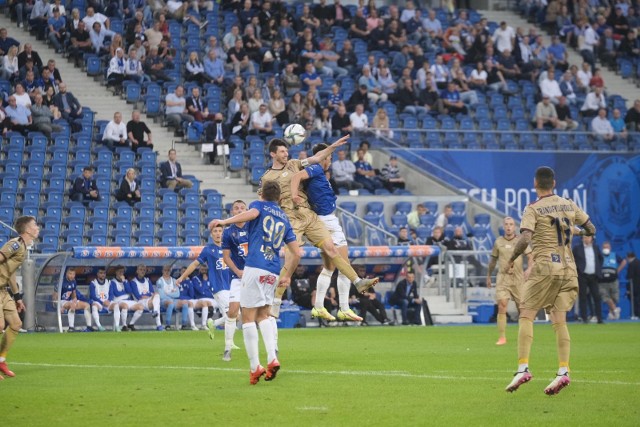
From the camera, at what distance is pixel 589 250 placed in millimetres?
30734

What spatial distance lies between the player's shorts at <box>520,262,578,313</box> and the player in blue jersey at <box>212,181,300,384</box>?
2.74 meters

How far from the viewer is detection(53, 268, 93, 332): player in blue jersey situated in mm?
26875

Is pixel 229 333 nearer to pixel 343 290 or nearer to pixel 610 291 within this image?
pixel 343 290

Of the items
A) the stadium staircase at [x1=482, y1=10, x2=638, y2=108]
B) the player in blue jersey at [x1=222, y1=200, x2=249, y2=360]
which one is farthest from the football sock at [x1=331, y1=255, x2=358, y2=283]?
the stadium staircase at [x1=482, y1=10, x2=638, y2=108]

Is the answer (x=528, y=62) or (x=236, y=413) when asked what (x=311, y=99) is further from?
(x=236, y=413)

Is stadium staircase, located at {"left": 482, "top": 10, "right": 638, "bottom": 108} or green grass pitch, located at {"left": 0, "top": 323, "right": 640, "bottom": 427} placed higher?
stadium staircase, located at {"left": 482, "top": 10, "right": 638, "bottom": 108}

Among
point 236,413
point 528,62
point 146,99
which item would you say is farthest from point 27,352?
point 528,62

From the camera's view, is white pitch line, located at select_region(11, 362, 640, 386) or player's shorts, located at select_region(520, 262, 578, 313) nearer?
player's shorts, located at select_region(520, 262, 578, 313)

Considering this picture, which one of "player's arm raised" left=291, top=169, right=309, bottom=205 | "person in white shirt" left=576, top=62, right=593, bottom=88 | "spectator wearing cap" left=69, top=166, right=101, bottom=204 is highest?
"person in white shirt" left=576, top=62, right=593, bottom=88

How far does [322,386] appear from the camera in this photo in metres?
12.7

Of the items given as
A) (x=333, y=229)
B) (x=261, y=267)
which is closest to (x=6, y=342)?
(x=261, y=267)

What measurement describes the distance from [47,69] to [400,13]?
14469mm

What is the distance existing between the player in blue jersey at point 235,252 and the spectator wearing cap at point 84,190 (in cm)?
1263

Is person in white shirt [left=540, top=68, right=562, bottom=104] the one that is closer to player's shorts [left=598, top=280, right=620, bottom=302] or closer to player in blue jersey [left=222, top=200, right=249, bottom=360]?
player's shorts [left=598, top=280, right=620, bottom=302]
